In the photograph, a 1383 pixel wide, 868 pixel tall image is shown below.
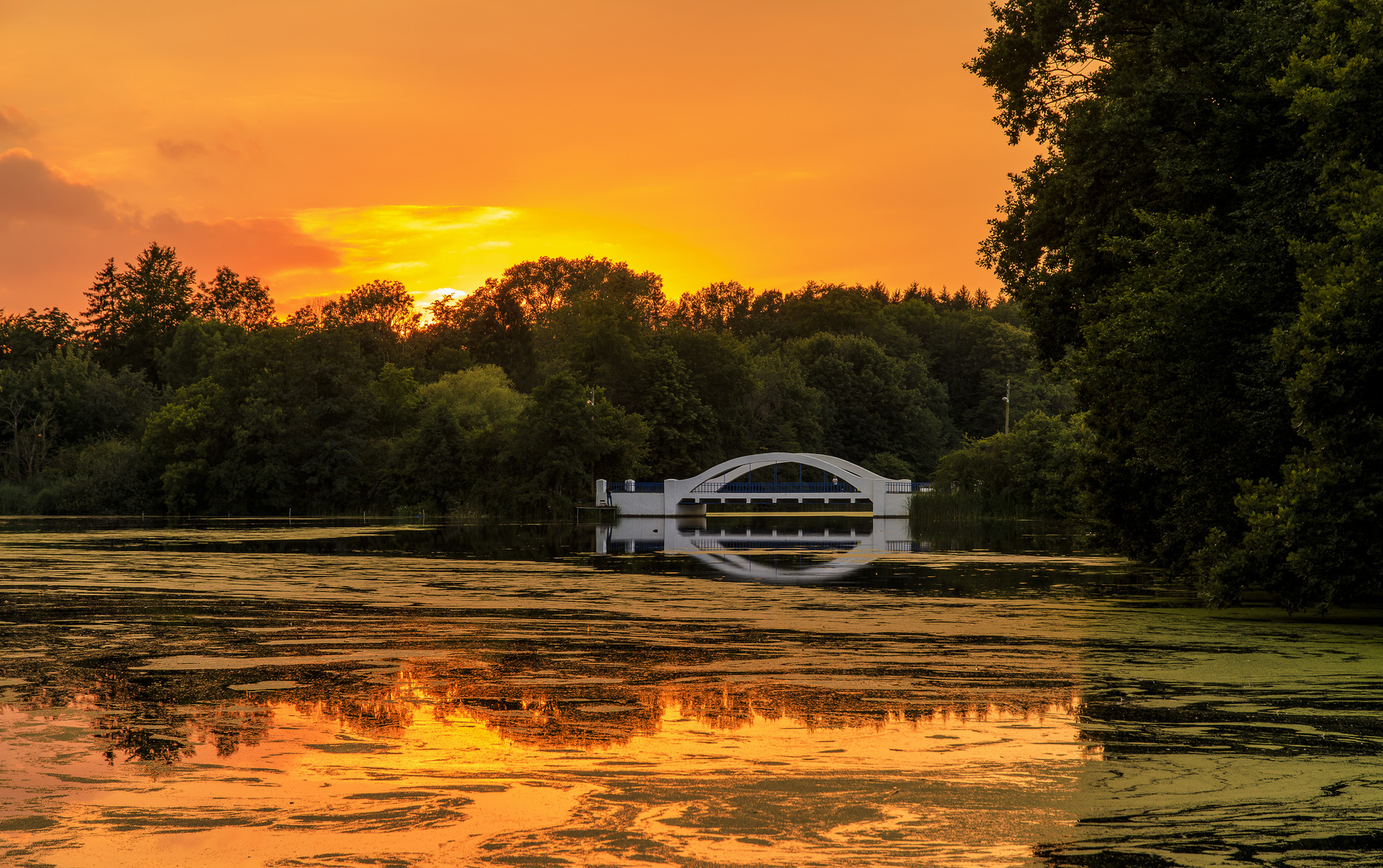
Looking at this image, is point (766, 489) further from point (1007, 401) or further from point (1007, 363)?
point (1007, 363)

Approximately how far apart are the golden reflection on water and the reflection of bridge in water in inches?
623

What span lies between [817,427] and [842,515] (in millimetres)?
7903

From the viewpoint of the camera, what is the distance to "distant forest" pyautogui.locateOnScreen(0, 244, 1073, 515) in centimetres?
7100

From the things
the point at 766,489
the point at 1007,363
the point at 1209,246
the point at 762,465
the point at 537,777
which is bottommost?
the point at 537,777

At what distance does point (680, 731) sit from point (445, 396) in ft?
250

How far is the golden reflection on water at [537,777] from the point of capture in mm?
6059

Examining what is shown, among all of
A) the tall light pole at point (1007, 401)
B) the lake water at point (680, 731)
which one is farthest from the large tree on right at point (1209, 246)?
the tall light pole at point (1007, 401)

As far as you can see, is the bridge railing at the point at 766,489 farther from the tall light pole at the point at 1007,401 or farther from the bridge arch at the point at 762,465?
the tall light pole at the point at 1007,401

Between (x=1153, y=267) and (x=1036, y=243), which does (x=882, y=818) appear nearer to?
(x=1153, y=267)

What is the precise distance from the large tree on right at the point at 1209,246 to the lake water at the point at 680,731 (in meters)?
2.34

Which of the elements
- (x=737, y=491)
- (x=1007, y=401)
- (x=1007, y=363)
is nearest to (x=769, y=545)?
(x=737, y=491)

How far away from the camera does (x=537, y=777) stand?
7395 millimetres

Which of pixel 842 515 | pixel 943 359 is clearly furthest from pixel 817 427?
pixel 943 359

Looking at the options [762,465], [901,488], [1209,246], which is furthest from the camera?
[901,488]
